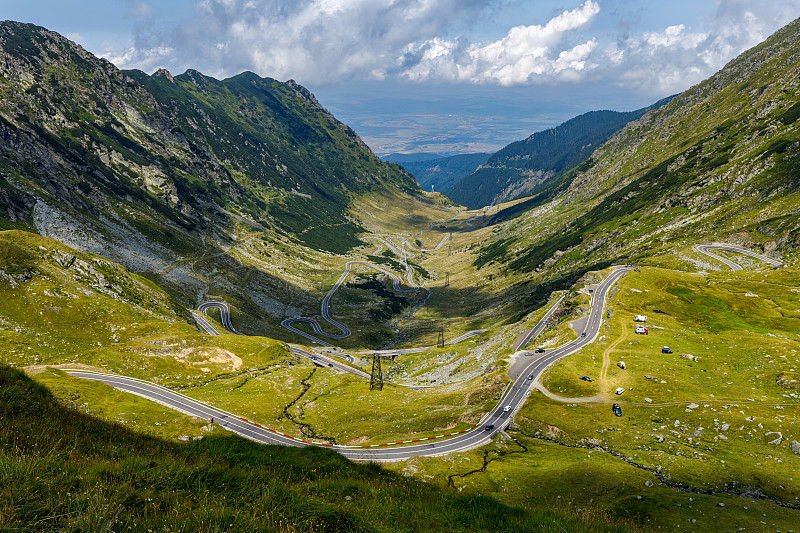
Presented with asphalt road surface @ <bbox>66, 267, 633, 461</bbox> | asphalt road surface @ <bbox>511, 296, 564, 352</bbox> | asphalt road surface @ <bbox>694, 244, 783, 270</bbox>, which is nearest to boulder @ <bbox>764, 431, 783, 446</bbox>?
asphalt road surface @ <bbox>66, 267, 633, 461</bbox>

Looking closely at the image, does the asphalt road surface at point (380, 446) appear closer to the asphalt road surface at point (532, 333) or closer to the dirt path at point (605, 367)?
the dirt path at point (605, 367)

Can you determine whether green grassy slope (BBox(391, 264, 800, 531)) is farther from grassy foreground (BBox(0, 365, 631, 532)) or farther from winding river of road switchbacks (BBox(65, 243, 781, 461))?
grassy foreground (BBox(0, 365, 631, 532))

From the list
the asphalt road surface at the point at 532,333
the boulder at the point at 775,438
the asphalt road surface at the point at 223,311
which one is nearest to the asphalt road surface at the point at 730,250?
the asphalt road surface at the point at 532,333

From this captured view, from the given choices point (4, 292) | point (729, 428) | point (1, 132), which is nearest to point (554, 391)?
point (729, 428)

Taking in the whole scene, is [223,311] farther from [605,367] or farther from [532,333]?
[605,367]

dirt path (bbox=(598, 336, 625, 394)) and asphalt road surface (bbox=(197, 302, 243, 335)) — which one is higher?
asphalt road surface (bbox=(197, 302, 243, 335))

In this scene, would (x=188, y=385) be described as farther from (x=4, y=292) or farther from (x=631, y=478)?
(x=631, y=478)

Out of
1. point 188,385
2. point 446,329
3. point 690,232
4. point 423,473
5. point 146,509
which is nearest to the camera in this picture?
point 146,509
